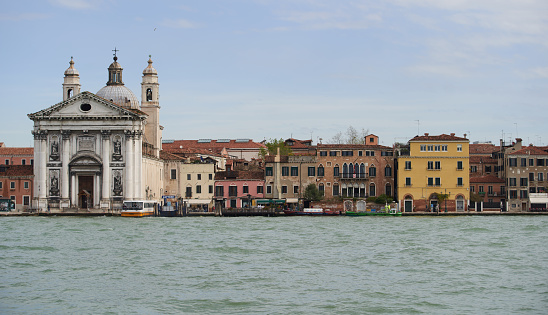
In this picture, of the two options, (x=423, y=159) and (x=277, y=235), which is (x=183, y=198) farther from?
(x=277, y=235)

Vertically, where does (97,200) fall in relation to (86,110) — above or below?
below

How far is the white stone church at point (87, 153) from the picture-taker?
5881 centimetres

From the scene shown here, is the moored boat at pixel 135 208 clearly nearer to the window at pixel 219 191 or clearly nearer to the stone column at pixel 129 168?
the stone column at pixel 129 168

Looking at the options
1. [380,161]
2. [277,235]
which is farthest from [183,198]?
[277,235]

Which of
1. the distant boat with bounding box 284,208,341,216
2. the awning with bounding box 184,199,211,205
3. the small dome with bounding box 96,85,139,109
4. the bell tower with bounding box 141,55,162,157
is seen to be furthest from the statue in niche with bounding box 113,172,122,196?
the distant boat with bounding box 284,208,341,216

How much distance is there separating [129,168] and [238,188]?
781cm

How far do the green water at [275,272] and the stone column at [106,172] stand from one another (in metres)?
19.7

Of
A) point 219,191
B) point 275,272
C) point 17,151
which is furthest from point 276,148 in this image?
point 275,272

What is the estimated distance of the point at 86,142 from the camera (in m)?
59.4

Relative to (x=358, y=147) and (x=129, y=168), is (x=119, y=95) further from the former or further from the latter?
(x=358, y=147)

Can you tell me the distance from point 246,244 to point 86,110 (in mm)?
30098

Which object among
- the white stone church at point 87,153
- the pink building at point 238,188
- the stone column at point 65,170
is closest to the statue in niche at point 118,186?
the white stone church at point 87,153

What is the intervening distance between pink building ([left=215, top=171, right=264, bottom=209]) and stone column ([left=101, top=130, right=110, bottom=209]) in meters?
7.47

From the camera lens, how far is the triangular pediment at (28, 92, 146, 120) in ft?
193
